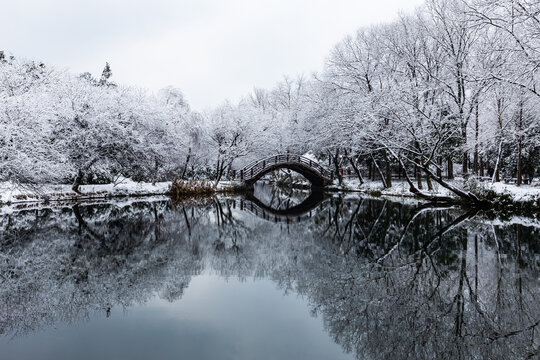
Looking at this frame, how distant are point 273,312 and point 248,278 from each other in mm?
2084

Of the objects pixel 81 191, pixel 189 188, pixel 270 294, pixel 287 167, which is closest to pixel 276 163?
pixel 287 167

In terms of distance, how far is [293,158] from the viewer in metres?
38.8

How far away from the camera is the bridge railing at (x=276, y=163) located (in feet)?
117

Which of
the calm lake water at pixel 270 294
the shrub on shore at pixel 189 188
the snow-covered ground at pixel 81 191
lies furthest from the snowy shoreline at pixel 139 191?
the calm lake water at pixel 270 294

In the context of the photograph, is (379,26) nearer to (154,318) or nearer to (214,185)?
(214,185)

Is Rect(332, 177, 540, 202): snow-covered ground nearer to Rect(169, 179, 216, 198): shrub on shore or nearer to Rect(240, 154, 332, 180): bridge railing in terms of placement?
Rect(240, 154, 332, 180): bridge railing

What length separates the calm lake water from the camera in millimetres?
4785

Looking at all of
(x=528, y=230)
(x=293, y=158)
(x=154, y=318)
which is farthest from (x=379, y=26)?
(x=154, y=318)

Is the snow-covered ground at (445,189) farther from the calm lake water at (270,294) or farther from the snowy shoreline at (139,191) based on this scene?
the calm lake water at (270,294)

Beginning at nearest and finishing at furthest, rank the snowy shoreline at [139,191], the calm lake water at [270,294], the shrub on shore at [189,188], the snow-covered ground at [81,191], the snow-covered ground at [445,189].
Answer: the calm lake water at [270,294] < the snow-covered ground at [445,189] < the snowy shoreline at [139,191] < the snow-covered ground at [81,191] < the shrub on shore at [189,188]

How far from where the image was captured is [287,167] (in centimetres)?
3800

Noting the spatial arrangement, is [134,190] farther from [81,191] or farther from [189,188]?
[189,188]

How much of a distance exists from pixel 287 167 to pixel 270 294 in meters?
31.2

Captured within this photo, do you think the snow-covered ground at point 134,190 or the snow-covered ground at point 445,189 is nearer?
the snow-covered ground at point 445,189
